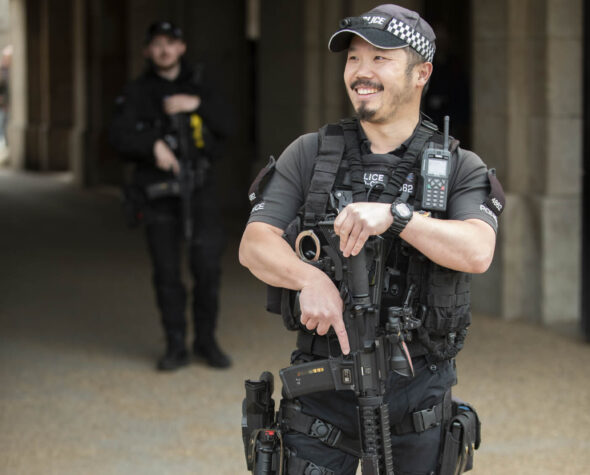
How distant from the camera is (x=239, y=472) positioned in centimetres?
511

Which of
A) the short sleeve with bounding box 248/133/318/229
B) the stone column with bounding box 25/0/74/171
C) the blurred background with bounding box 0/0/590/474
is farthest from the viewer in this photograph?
the stone column with bounding box 25/0/74/171

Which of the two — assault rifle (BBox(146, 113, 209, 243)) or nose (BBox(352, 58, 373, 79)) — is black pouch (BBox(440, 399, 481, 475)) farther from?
assault rifle (BBox(146, 113, 209, 243))

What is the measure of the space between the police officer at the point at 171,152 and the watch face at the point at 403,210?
3784 millimetres

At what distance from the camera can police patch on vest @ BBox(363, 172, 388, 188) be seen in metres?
3.15

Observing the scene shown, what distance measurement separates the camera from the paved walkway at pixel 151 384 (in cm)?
534

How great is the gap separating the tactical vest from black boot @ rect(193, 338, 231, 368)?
377 cm

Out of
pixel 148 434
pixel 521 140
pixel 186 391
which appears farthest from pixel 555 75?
pixel 148 434

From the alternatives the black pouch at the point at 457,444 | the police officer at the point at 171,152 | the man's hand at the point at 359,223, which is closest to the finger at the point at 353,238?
the man's hand at the point at 359,223

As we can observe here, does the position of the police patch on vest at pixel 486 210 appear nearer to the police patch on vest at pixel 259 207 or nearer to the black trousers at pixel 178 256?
the police patch on vest at pixel 259 207

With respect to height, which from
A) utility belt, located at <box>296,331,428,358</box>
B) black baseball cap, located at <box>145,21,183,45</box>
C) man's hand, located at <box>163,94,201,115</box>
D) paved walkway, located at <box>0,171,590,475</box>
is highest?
black baseball cap, located at <box>145,21,183,45</box>

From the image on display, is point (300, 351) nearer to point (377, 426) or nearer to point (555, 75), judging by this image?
point (377, 426)

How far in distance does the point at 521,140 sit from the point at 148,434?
3809mm

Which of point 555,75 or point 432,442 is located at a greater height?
point 555,75

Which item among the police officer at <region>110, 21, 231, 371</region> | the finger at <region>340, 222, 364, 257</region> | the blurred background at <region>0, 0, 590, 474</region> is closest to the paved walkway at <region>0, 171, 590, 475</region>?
the blurred background at <region>0, 0, 590, 474</region>
